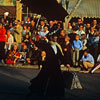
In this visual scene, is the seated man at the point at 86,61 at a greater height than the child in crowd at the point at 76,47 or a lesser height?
lesser

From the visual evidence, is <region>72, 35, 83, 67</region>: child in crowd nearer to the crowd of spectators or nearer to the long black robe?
the crowd of spectators

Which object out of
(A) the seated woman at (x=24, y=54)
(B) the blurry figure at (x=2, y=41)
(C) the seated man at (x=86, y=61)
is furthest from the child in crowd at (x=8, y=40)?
(C) the seated man at (x=86, y=61)

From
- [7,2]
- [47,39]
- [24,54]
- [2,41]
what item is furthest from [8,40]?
[7,2]

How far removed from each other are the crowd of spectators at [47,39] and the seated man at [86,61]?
17.1 inches

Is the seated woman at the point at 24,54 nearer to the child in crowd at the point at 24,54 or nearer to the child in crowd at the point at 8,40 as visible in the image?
the child in crowd at the point at 24,54

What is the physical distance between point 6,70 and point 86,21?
284 inches

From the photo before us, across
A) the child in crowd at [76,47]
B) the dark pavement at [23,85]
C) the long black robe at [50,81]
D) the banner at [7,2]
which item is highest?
the banner at [7,2]

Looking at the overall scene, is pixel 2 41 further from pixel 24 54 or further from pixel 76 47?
pixel 76 47

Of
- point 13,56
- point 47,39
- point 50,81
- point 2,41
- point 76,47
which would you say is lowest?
point 50,81

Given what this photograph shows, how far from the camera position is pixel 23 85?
1134 centimetres

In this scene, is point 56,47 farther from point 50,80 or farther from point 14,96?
point 14,96

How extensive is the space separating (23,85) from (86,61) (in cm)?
464

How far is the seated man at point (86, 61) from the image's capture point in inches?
599

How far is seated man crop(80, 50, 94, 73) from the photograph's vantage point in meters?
15.2
